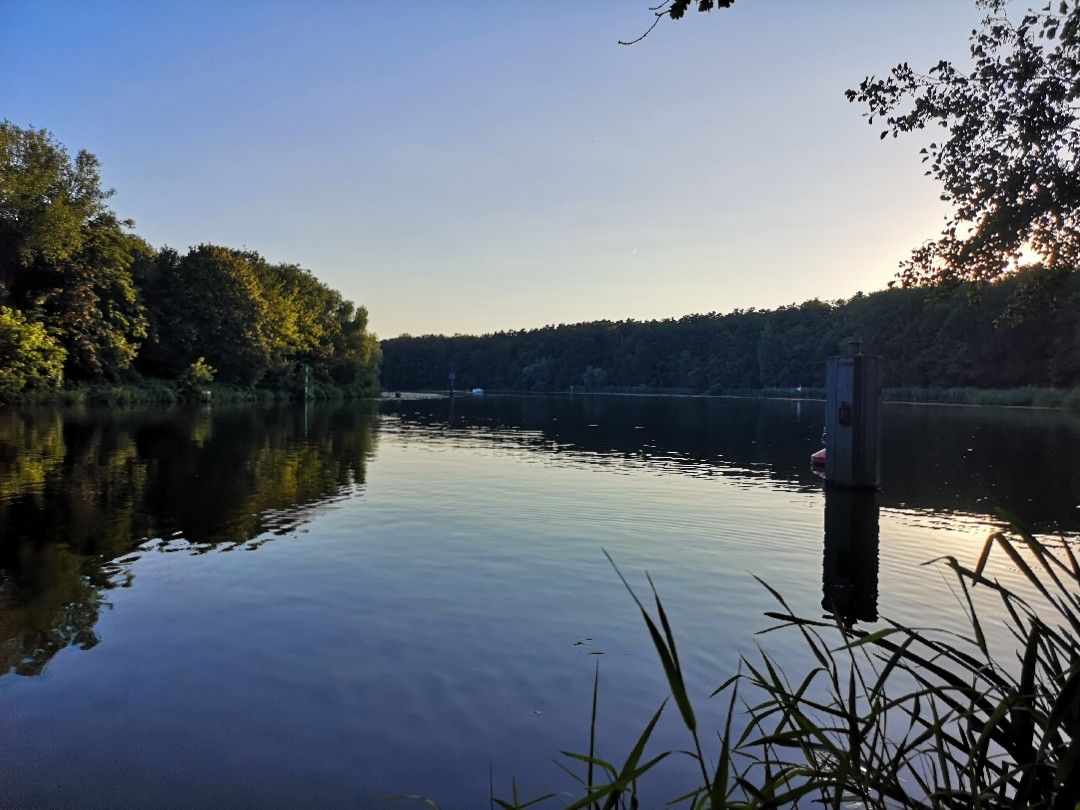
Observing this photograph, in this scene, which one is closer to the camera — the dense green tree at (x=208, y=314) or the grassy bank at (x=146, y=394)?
the grassy bank at (x=146, y=394)

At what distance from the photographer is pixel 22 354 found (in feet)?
126

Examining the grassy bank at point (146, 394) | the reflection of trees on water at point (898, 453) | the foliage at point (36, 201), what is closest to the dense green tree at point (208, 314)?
the grassy bank at point (146, 394)

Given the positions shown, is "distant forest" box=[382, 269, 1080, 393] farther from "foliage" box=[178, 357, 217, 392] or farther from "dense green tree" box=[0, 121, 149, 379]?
"foliage" box=[178, 357, 217, 392]

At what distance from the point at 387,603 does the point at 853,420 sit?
10489mm

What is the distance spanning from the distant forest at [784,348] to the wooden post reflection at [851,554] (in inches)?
149

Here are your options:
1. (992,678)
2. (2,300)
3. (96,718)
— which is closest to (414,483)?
(96,718)

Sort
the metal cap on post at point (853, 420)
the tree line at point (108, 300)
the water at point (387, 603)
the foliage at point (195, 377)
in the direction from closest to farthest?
the water at point (387, 603)
the metal cap on post at point (853, 420)
the tree line at point (108, 300)
the foliage at point (195, 377)

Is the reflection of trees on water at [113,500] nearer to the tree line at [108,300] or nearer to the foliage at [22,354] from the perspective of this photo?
the foliage at [22,354]

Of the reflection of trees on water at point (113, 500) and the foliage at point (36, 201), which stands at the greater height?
the foliage at point (36, 201)

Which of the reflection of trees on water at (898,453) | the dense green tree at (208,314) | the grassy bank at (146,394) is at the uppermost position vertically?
the dense green tree at (208,314)

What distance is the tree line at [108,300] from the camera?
42812 mm

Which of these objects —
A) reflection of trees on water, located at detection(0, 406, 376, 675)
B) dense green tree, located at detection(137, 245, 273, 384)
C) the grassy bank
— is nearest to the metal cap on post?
reflection of trees on water, located at detection(0, 406, 376, 675)

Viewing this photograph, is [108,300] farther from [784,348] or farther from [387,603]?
[784,348]

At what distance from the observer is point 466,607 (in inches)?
302
